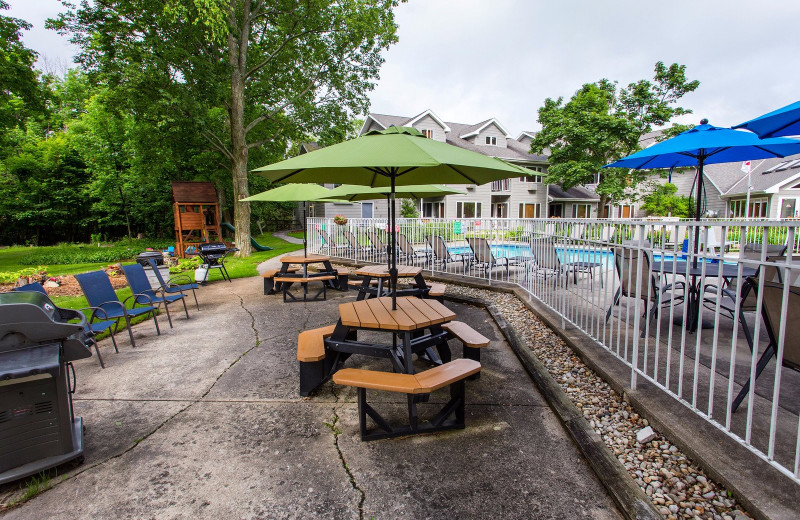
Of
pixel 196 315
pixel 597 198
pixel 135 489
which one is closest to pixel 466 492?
pixel 135 489

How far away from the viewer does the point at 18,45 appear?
13.7 meters

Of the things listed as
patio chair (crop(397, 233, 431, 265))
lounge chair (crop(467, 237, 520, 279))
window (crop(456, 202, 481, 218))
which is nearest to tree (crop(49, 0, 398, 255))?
patio chair (crop(397, 233, 431, 265))

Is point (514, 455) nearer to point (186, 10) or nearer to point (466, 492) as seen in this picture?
point (466, 492)

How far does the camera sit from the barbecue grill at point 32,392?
225 cm

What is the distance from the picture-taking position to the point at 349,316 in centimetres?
332

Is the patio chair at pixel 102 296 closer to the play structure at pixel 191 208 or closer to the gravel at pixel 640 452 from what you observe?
the gravel at pixel 640 452

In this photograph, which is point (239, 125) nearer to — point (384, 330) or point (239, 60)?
point (239, 60)

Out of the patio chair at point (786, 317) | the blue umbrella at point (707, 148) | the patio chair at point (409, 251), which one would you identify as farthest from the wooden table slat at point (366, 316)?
the patio chair at point (409, 251)

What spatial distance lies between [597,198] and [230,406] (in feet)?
119

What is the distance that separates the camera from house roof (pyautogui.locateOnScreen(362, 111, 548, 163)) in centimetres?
2883

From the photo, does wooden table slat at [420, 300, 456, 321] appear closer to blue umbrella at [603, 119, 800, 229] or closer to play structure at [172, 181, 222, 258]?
blue umbrella at [603, 119, 800, 229]

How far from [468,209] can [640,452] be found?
28489 mm

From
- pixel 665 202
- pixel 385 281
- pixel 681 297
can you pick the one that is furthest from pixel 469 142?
pixel 681 297

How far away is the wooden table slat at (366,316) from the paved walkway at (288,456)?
30.8 inches
